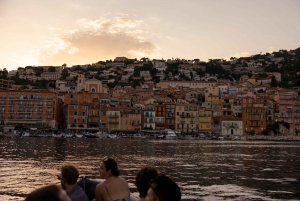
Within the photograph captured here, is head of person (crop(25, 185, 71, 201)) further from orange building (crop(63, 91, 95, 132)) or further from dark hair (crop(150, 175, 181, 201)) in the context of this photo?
orange building (crop(63, 91, 95, 132))

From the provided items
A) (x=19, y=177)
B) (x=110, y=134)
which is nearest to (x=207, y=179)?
(x=19, y=177)

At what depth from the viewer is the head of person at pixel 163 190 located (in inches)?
135

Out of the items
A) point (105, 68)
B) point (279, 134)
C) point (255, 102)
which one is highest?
point (105, 68)

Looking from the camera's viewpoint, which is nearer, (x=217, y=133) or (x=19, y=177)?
(x=19, y=177)

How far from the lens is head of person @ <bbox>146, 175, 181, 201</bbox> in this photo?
3428 mm

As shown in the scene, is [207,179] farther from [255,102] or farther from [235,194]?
[255,102]

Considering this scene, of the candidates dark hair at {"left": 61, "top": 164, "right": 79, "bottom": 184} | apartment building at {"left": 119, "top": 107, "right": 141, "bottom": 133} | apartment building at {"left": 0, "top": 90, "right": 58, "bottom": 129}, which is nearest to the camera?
dark hair at {"left": 61, "top": 164, "right": 79, "bottom": 184}

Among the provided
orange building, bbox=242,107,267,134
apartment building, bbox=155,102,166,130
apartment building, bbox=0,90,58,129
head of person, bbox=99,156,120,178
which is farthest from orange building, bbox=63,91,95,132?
head of person, bbox=99,156,120,178

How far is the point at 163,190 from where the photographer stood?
3424mm

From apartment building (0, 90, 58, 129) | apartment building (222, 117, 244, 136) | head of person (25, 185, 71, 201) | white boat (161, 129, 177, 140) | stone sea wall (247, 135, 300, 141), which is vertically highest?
apartment building (0, 90, 58, 129)

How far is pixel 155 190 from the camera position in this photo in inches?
137

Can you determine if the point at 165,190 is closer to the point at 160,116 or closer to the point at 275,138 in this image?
the point at 160,116

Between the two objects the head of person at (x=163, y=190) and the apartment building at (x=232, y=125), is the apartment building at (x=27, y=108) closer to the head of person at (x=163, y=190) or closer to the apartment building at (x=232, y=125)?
the apartment building at (x=232, y=125)

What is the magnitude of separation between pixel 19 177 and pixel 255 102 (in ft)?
266
